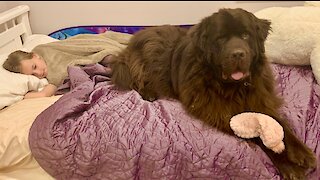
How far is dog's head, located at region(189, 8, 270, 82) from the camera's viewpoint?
1159mm

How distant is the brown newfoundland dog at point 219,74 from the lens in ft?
3.83

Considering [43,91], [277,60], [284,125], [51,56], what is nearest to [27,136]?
[43,91]

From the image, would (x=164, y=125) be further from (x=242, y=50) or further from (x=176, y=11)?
(x=176, y=11)

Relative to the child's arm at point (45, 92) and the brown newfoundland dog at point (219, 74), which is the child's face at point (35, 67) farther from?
the brown newfoundland dog at point (219, 74)

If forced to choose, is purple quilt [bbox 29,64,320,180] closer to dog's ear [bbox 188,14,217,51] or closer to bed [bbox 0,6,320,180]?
bed [bbox 0,6,320,180]

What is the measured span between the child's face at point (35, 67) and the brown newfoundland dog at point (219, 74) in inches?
19.6

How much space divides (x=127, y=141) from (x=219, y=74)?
0.39 m

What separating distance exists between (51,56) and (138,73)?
0.64 m

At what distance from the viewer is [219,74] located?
125cm

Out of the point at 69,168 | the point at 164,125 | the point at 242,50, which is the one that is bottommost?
the point at 69,168

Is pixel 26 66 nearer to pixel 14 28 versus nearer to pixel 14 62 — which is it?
pixel 14 62

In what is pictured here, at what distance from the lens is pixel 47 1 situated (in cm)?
243

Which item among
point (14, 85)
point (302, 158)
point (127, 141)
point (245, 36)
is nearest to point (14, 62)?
point (14, 85)

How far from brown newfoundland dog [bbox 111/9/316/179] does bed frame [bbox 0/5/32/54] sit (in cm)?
93
